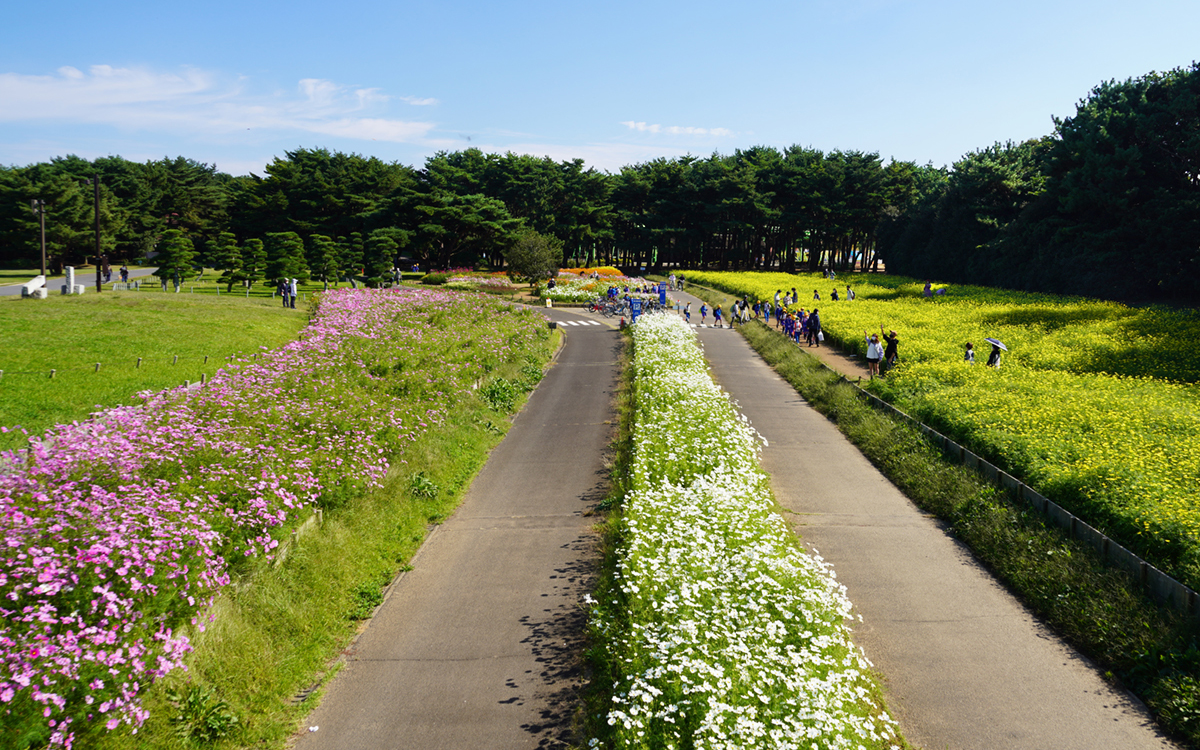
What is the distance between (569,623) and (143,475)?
630 cm

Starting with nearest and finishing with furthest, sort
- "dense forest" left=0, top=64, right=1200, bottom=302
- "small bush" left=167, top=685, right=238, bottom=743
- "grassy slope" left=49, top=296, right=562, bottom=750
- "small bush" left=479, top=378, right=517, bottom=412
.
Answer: "small bush" left=167, top=685, right=238, bottom=743 < "grassy slope" left=49, top=296, right=562, bottom=750 < "small bush" left=479, top=378, right=517, bottom=412 < "dense forest" left=0, top=64, right=1200, bottom=302

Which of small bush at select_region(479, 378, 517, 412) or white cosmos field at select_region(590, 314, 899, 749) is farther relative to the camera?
small bush at select_region(479, 378, 517, 412)

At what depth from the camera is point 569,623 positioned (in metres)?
10.3

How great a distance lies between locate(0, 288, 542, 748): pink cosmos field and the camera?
6422 mm

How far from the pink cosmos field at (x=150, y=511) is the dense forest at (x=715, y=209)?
3843 cm

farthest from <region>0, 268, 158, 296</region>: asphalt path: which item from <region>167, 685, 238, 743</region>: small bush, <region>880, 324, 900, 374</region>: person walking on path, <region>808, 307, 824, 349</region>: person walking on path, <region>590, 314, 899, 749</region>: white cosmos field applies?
<region>880, 324, 900, 374</region>: person walking on path

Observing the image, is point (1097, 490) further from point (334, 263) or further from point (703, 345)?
point (334, 263)

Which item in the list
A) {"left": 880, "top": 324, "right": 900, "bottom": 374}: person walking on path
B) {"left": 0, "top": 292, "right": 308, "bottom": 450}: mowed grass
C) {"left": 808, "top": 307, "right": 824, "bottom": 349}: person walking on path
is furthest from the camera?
{"left": 808, "top": 307, "right": 824, "bottom": 349}: person walking on path

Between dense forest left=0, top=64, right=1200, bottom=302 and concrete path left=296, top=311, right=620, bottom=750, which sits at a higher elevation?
dense forest left=0, top=64, right=1200, bottom=302

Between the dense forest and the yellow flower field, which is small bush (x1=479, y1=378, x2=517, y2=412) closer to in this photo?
the yellow flower field

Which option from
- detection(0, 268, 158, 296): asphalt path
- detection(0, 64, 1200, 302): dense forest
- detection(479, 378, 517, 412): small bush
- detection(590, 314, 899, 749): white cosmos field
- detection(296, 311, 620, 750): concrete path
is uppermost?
detection(0, 64, 1200, 302): dense forest

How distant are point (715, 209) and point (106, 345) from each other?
69.6 metres

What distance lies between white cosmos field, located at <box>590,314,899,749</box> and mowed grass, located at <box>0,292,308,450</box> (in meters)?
12.2

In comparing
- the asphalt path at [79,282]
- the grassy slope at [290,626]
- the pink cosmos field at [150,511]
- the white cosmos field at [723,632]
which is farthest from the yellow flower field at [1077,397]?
the asphalt path at [79,282]
